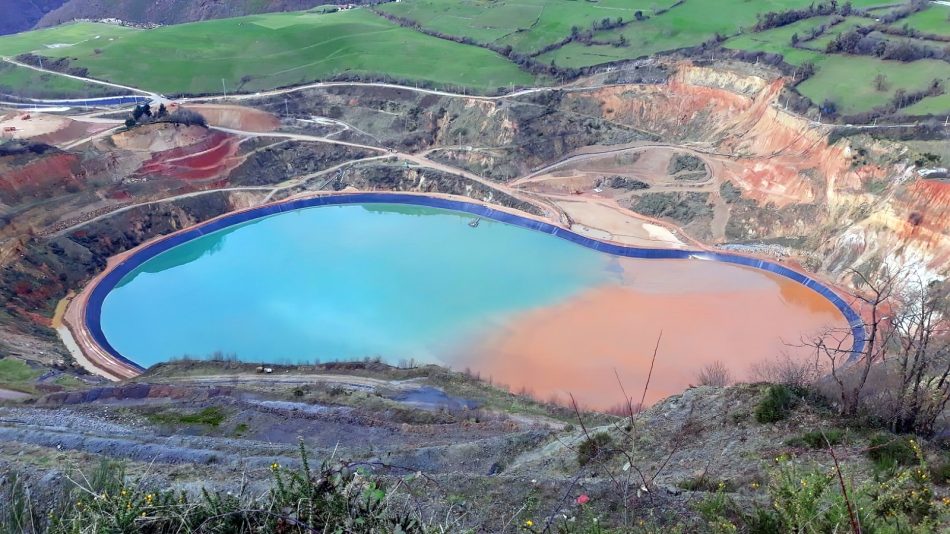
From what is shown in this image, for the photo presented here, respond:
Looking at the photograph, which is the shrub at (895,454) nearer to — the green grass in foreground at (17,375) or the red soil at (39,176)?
the green grass in foreground at (17,375)

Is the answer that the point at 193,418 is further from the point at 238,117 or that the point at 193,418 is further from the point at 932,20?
the point at 932,20

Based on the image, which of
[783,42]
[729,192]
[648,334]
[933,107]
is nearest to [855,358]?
[648,334]

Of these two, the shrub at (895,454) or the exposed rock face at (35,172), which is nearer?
the shrub at (895,454)

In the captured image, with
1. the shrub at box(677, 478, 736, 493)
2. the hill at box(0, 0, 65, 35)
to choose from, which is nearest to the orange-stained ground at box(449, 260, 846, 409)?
the shrub at box(677, 478, 736, 493)

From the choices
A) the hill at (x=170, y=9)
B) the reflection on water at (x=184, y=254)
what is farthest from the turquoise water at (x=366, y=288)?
the hill at (x=170, y=9)

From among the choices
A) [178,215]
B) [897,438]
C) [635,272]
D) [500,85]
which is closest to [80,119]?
[178,215]

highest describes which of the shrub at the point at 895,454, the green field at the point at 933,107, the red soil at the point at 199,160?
the green field at the point at 933,107

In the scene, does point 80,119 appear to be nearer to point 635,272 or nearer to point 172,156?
point 172,156
